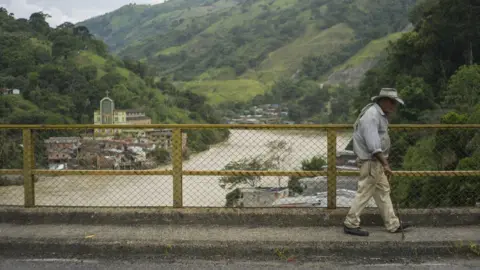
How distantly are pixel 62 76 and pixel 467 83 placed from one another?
6117cm

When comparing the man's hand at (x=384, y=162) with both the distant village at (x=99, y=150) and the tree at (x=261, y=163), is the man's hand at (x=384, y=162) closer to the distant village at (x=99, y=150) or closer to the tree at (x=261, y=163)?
the tree at (x=261, y=163)

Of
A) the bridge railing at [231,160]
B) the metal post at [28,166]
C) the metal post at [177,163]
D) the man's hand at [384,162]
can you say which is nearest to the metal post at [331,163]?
the bridge railing at [231,160]

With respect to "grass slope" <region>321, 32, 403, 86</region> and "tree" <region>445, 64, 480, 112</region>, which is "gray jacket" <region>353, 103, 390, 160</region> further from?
"grass slope" <region>321, 32, 403, 86</region>

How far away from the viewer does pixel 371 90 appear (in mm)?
46094

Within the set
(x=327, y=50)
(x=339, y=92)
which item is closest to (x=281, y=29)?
(x=327, y=50)

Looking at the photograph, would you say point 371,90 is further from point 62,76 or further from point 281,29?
point 281,29

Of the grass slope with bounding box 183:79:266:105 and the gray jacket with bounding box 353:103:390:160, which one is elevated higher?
the grass slope with bounding box 183:79:266:105

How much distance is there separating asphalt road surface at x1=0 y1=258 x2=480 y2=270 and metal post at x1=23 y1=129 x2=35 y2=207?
46.2 inches

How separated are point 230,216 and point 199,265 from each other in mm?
1101

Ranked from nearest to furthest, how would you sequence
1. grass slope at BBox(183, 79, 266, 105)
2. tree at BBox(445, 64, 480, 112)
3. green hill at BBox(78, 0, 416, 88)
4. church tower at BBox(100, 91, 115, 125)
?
1. tree at BBox(445, 64, 480, 112)
2. church tower at BBox(100, 91, 115, 125)
3. grass slope at BBox(183, 79, 266, 105)
4. green hill at BBox(78, 0, 416, 88)

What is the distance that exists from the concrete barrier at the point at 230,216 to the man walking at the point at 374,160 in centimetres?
39

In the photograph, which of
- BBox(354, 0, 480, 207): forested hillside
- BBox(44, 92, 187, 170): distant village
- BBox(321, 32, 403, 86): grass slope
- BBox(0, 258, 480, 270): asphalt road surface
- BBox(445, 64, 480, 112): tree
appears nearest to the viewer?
BBox(0, 258, 480, 270): asphalt road surface

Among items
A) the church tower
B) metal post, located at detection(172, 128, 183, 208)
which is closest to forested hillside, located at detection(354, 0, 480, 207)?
metal post, located at detection(172, 128, 183, 208)

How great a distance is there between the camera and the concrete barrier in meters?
5.81
